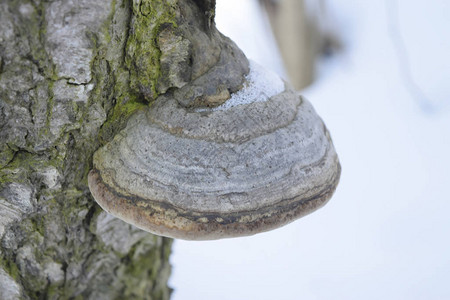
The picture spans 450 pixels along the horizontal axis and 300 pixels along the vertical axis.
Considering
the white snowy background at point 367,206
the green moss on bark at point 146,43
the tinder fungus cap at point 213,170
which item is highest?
the green moss on bark at point 146,43

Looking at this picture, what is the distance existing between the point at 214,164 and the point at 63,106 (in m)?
0.54

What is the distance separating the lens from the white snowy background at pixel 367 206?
302 cm

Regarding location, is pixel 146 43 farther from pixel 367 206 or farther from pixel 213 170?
pixel 367 206

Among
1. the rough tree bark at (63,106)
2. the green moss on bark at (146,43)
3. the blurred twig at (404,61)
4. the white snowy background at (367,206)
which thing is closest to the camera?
the rough tree bark at (63,106)

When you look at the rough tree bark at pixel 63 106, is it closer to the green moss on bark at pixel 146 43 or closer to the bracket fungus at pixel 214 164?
the green moss on bark at pixel 146 43

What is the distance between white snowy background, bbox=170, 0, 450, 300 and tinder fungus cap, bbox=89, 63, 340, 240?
5.93 ft

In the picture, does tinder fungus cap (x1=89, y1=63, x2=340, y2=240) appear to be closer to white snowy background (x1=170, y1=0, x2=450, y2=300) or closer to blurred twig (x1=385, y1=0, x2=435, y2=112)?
white snowy background (x1=170, y1=0, x2=450, y2=300)

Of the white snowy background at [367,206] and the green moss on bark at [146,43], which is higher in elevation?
the green moss on bark at [146,43]

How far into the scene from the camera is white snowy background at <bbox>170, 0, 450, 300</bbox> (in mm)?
3018

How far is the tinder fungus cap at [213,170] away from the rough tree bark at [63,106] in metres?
0.12

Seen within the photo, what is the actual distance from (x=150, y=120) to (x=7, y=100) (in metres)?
0.44

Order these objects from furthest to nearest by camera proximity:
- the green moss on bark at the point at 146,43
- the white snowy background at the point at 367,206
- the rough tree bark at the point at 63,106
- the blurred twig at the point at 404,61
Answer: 1. the blurred twig at the point at 404,61
2. the white snowy background at the point at 367,206
3. the green moss on bark at the point at 146,43
4. the rough tree bark at the point at 63,106

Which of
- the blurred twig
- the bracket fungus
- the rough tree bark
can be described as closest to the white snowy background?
the blurred twig

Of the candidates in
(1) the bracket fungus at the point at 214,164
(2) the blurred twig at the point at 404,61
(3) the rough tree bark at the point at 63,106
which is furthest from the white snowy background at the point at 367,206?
(1) the bracket fungus at the point at 214,164
